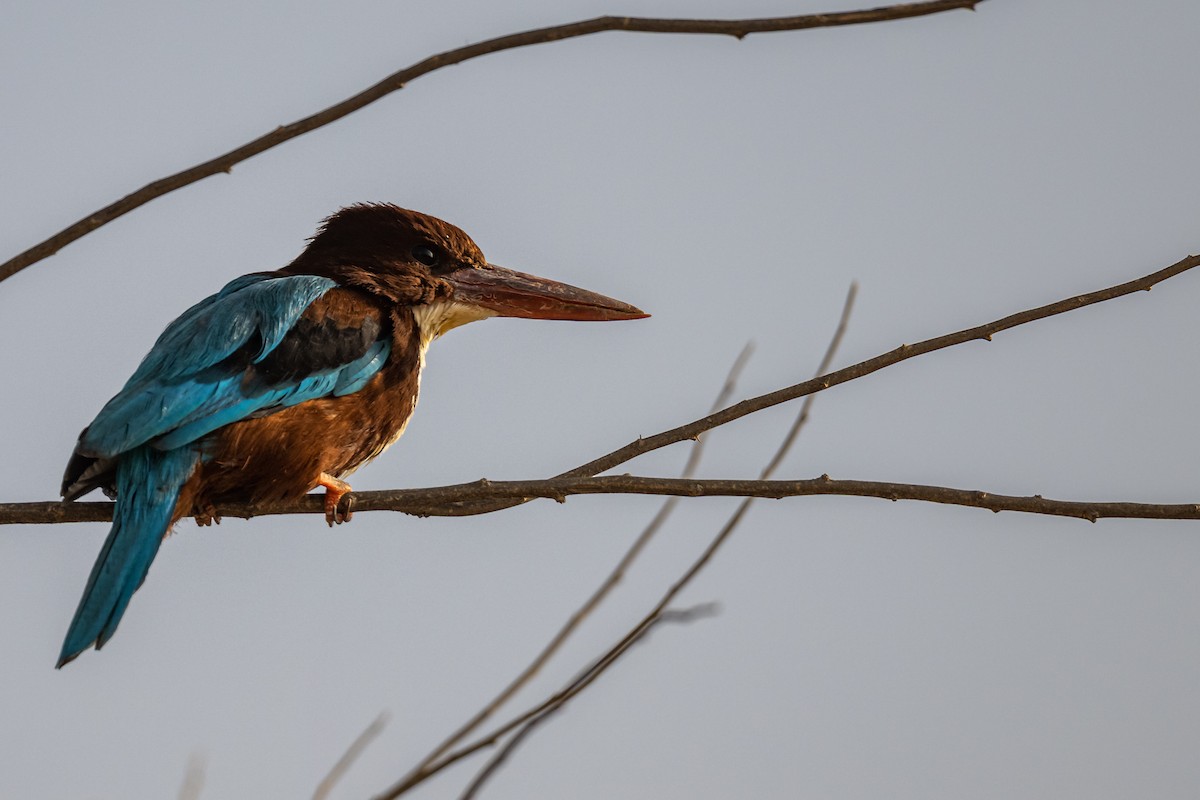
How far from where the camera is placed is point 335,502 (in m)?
4.02

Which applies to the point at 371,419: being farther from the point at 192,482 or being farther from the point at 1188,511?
the point at 1188,511

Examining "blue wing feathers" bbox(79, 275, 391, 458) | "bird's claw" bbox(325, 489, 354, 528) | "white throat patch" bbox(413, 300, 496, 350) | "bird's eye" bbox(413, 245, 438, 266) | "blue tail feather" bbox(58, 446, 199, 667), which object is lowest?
"blue tail feather" bbox(58, 446, 199, 667)

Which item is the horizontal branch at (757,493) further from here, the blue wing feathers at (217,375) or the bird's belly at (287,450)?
the bird's belly at (287,450)

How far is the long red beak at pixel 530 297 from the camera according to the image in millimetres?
4895

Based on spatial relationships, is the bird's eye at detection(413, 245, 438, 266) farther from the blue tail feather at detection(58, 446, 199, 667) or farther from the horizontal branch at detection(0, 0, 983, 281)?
the horizontal branch at detection(0, 0, 983, 281)

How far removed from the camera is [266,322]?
405 cm

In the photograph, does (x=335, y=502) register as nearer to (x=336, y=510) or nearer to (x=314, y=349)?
(x=336, y=510)

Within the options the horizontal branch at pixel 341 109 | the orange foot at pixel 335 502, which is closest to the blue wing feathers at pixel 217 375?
the orange foot at pixel 335 502

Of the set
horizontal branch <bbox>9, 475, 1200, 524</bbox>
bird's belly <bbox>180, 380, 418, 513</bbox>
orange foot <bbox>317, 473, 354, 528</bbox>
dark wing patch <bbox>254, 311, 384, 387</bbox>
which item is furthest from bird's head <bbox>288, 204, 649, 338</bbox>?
horizontal branch <bbox>9, 475, 1200, 524</bbox>

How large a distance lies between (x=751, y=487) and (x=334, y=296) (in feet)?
6.57

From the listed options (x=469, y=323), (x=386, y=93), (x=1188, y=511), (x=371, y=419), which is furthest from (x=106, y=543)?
(x=1188, y=511)

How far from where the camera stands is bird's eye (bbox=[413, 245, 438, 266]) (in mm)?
4785

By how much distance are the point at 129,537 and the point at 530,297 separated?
1923mm

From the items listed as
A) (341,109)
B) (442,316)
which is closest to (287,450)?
(442,316)
